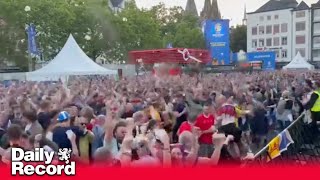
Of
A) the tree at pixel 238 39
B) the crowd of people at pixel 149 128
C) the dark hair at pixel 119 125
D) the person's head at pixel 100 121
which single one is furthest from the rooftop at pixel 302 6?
the dark hair at pixel 119 125

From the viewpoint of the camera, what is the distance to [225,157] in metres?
6.61

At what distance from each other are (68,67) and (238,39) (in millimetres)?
93764

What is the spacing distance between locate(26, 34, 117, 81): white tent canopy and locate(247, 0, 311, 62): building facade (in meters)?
83.4

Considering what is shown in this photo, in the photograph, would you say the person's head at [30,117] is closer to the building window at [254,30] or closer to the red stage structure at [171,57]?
the red stage structure at [171,57]

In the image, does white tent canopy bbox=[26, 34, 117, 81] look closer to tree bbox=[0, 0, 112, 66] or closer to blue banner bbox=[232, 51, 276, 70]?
tree bbox=[0, 0, 112, 66]

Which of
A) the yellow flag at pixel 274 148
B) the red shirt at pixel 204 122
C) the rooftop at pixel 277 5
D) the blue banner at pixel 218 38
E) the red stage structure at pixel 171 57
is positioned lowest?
the yellow flag at pixel 274 148

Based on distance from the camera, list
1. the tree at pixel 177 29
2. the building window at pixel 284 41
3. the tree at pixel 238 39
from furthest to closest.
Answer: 1. the tree at pixel 238 39
2. the building window at pixel 284 41
3. the tree at pixel 177 29

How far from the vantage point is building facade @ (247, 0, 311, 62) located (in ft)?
339

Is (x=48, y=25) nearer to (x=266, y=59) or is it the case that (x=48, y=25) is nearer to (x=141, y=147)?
(x=266, y=59)

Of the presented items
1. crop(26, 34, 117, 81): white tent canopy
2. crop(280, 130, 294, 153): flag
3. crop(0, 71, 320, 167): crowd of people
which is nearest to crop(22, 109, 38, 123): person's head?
crop(0, 71, 320, 167): crowd of people

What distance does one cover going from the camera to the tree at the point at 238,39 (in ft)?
368

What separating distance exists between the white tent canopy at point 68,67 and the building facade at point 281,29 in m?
83.4

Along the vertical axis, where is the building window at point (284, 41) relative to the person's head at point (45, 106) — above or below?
above

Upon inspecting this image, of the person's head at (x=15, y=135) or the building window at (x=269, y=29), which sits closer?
the person's head at (x=15, y=135)
